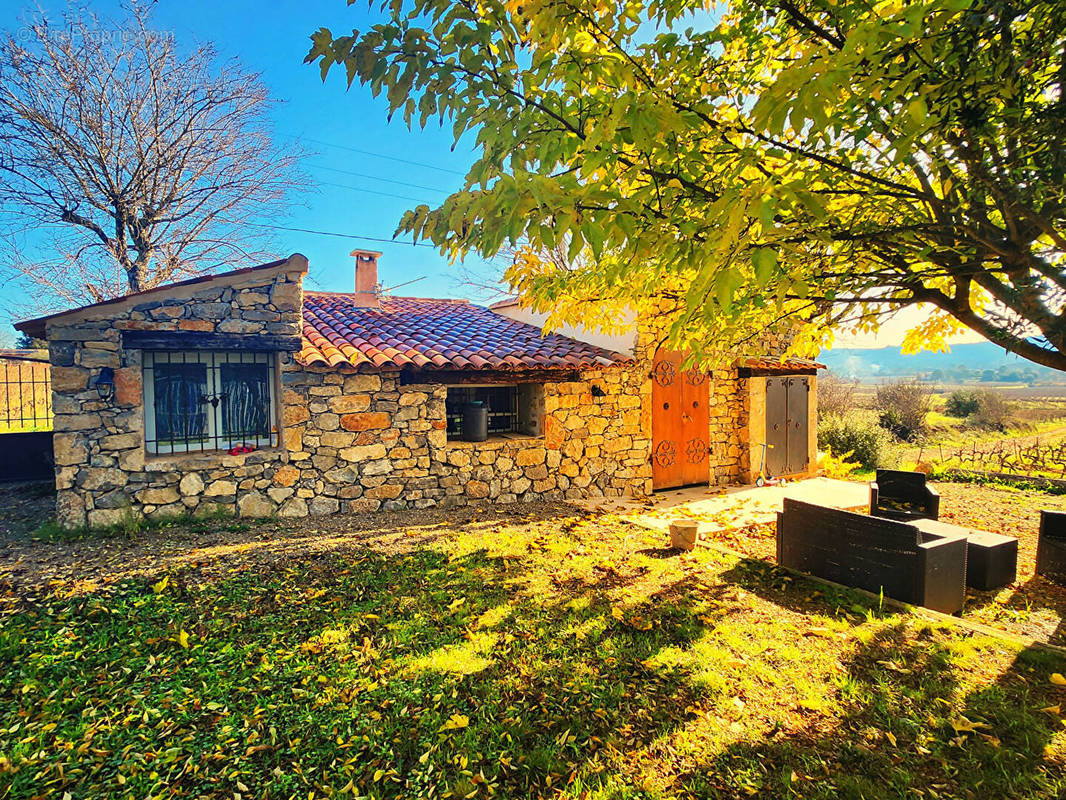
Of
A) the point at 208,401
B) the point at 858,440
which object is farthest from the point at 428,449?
the point at 858,440

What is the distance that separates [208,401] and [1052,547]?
9.91m

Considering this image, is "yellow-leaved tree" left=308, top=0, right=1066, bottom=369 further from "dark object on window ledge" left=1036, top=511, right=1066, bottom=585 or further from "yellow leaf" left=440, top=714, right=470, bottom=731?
"dark object on window ledge" left=1036, top=511, right=1066, bottom=585

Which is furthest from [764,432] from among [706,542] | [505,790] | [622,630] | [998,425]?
[998,425]

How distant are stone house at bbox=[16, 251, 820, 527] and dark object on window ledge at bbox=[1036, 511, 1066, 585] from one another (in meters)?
4.81

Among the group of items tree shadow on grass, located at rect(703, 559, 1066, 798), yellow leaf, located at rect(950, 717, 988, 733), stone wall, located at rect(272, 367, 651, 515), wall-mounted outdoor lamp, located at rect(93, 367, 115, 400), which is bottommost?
tree shadow on grass, located at rect(703, 559, 1066, 798)

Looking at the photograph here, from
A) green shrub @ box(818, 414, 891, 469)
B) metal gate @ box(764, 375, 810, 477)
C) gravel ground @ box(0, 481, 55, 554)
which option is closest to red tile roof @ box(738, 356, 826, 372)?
metal gate @ box(764, 375, 810, 477)

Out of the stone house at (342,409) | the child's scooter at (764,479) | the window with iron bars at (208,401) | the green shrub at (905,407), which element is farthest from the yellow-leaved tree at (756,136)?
the green shrub at (905,407)

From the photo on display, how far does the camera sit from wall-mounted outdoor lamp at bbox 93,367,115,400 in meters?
6.11

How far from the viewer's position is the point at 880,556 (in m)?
4.42

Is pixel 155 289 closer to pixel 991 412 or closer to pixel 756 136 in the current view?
pixel 756 136

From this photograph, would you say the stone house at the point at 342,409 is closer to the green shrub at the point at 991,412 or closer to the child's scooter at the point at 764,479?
the child's scooter at the point at 764,479

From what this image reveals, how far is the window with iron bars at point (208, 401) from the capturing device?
6.69 metres

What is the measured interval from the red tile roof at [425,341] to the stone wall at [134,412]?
94 centimetres

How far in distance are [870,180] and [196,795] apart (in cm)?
459
